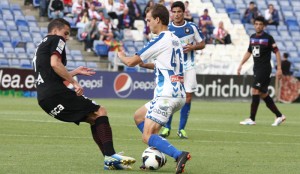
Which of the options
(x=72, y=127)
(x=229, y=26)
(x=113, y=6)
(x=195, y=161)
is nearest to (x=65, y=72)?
(x=195, y=161)

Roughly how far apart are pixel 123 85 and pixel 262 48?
38.5 feet

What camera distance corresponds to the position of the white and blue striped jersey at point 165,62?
32.8ft

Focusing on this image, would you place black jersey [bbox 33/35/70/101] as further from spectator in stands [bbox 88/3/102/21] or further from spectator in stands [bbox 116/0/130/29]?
spectator in stands [bbox 116/0/130/29]

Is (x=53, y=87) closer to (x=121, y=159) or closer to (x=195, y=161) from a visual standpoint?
(x=121, y=159)

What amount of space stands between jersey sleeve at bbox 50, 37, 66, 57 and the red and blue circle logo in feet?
66.6

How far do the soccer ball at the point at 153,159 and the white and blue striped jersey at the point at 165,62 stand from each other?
0.64m

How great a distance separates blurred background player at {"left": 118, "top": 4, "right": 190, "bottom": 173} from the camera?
993 cm

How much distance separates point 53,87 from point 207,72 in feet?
74.3

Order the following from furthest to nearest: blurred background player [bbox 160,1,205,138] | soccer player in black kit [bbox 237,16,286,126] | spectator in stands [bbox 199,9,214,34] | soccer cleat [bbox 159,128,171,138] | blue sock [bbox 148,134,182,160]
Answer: spectator in stands [bbox 199,9,214,34] → soccer player in black kit [bbox 237,16,286,126] → blurred background player [bbox 160,1,205,138] → soccer cleat [bbox 159,128,171,138] → blue sock [bbox 148,134,182,160]

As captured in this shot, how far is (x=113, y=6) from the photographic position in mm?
35156

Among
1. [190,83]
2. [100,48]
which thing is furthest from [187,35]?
[100,48]

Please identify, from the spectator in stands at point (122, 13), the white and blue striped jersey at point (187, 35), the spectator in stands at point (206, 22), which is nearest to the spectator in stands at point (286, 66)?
the spectator in stands at point (206, 22)

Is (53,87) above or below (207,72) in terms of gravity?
above

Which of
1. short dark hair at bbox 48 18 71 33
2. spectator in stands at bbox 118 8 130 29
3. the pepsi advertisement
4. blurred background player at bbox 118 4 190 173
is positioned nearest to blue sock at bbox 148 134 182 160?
blurred background player at bbox 118 4 190 173
